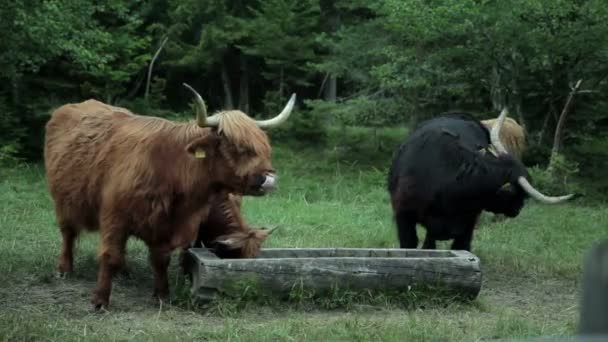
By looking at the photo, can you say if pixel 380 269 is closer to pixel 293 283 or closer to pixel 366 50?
pixel 293 283

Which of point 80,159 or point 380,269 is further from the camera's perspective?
point 80,159

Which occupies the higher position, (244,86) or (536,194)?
(536,194)

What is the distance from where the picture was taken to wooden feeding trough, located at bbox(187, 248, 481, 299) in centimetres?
665

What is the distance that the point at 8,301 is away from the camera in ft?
22.2

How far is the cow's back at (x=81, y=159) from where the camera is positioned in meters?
7.28

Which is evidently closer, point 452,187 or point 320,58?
point 452,187

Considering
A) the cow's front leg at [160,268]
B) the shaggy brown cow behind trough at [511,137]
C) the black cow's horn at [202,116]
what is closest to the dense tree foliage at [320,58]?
the black cow's horn at [202,116]

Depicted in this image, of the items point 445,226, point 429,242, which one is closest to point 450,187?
point 445,226

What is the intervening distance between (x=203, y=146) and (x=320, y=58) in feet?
53.6

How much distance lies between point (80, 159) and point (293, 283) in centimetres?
218

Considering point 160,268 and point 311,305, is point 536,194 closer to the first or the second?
point 311,305

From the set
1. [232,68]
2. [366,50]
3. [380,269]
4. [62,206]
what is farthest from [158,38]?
[380,269]

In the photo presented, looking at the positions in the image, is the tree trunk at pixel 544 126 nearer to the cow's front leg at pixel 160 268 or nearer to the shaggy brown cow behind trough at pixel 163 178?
the shaggy brown cow behind trough at pixel 163 178

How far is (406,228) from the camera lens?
8586 millimetres
